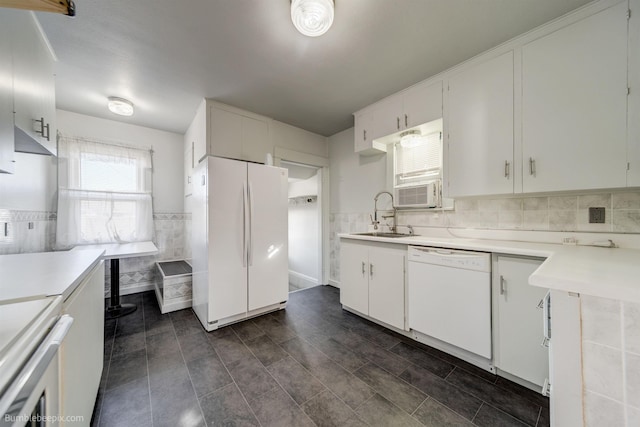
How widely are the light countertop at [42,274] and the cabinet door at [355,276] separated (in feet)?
7.05

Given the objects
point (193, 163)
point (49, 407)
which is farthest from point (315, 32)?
point (193, 163)

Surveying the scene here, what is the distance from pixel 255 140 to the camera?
298 centimetres

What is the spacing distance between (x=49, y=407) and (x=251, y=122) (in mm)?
2904

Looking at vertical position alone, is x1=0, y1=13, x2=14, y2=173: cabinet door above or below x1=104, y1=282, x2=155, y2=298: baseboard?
above

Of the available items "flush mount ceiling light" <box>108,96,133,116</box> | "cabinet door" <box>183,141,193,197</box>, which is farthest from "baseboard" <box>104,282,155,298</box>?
"flush mount ceiling light" <box>108,96,133,116</box>

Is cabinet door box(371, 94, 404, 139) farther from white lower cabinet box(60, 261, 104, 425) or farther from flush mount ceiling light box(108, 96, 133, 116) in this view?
flush mount ceiling light box(108, 96, 133, 116)

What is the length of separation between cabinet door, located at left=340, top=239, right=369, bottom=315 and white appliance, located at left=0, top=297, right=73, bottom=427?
220cm

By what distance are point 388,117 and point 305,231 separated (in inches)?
95.7

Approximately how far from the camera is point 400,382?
5.21 ft

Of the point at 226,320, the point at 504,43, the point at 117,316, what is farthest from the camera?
the point at 117,316

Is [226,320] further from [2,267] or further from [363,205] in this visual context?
[363,205]

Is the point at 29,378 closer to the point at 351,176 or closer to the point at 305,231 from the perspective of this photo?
the point at 351,176

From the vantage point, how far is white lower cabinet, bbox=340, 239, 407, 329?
218 centimetres

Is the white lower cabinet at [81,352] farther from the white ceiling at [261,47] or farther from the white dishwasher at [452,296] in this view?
the white dishwasher at [452,296]
